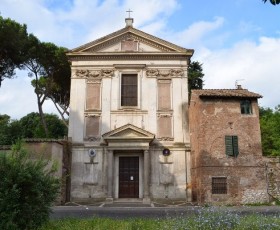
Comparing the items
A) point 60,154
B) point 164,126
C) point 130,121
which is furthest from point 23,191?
point 164,126

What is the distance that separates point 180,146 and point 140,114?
325 cm

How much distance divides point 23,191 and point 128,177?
1340 centimetres

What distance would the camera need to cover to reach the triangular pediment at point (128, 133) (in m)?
21.4

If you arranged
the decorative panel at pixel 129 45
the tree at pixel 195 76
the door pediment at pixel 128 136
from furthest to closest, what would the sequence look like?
the tree at pixel 195 76, the decorative panel at pixel 129 45, the door pediment at pixel 128 136

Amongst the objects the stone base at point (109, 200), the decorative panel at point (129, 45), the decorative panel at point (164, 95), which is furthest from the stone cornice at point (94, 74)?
the stone base at point (109, 200)

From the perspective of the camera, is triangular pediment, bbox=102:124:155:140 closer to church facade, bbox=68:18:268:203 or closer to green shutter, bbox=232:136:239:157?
church facade, bbox=68:18:268:203

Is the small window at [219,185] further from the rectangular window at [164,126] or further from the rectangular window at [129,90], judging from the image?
the rectangular window at [129,90]

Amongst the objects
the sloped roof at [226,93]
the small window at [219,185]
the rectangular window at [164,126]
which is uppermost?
the sloped roof at [226,93]

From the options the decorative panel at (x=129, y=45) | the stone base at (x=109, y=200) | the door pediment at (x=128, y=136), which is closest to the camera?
the stone base at (x=109, y=200)

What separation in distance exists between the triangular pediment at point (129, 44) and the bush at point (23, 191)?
15.3 m

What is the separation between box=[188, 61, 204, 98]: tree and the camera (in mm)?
34487

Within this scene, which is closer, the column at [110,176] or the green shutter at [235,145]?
the green shutter at [235,145]

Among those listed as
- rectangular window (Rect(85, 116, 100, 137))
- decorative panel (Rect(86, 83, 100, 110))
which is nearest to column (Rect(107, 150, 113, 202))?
rectangular window (Rect(85, 116, 100, 137))

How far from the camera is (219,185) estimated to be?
20.2 metres
